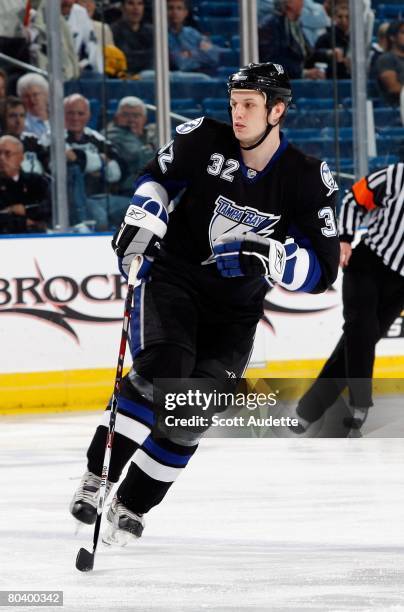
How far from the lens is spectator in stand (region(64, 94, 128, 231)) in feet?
20.8

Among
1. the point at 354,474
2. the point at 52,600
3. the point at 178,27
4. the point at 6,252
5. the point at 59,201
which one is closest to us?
the point at 52,600

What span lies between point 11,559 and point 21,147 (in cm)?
345

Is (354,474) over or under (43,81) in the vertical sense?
under

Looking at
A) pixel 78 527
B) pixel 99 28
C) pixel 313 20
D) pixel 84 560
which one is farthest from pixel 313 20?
pixel 84 560

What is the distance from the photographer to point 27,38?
630cm

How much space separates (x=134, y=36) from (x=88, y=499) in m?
3.92

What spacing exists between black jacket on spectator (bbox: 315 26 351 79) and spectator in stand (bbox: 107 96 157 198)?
1019 millimetres

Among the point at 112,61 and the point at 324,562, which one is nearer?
the point at 324,562

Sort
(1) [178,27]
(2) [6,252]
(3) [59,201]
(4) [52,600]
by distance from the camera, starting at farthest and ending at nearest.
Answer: (1) [178,27] < (3) [59,201] < (2) [6,252] < (4) [52,600]

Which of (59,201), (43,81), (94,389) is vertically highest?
(43,81)

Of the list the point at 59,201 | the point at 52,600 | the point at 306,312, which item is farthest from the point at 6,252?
the point at 52,600

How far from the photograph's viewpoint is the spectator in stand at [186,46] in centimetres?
673

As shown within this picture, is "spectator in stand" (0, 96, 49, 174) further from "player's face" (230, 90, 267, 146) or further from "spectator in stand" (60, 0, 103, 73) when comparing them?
"player's face" (230, 90, 267, 146)

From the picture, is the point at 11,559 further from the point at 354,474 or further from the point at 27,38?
the point at 27,38
